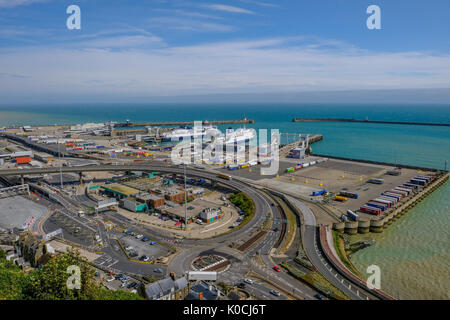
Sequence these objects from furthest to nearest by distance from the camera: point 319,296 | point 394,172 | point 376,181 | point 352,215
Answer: point 394,172
point 376,181
point 352,215
point 319,296

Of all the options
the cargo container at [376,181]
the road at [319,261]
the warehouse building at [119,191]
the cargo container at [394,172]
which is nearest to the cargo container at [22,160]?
the warehouse building at [119,191]

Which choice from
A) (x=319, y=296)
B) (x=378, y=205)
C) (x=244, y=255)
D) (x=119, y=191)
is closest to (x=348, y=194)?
(x=378, y=205)

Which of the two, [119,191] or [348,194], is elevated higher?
[119,191]

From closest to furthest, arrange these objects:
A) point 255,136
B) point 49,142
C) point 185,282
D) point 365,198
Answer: point 185,282 < point 365,198 < point 49,142 < point 255,136

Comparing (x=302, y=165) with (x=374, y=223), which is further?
(x=302, y=165)

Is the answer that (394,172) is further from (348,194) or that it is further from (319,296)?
(319,296)

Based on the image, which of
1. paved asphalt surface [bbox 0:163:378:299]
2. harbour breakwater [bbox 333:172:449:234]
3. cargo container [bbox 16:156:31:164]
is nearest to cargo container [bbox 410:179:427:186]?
harbour breakwater [bbox 333:172:449:234]

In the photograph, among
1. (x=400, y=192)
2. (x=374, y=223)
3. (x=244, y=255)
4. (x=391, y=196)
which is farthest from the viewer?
(x=400, y=192)

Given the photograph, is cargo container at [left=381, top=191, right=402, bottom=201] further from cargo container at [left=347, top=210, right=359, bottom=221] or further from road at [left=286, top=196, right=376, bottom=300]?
road at [left=286, top=196, right=376, bottom=300]

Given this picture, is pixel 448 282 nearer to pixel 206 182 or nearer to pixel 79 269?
pixel 79 269

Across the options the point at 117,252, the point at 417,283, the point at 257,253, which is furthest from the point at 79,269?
the point at 417,283

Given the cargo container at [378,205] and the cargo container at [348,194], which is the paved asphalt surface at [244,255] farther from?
the cargo container at [378,205]
